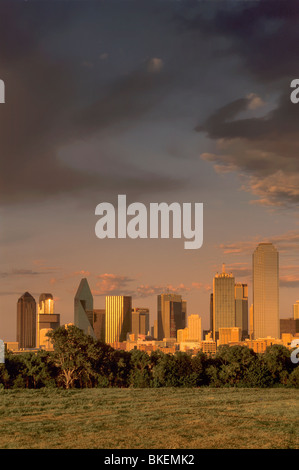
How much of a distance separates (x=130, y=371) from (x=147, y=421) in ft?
100

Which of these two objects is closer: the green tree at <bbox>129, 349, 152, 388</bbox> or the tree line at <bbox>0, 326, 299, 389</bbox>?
the tree line at <bbox>0, 326, 299, 389</bbox>

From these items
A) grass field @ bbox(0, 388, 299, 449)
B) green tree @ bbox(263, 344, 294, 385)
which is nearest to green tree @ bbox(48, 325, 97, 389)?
grass field @ bbox(0, 388, 299, 449)

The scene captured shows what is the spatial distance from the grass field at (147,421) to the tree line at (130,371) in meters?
13.6

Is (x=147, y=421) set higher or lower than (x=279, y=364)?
higher

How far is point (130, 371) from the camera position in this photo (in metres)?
53.8

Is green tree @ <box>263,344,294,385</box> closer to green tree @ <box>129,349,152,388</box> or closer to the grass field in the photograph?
green tree @ <box>129,349,152,388</box>

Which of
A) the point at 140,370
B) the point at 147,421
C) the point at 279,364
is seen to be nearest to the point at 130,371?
the point at 140,370

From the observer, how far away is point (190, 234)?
3775 centimetres

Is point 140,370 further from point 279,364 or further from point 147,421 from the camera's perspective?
point 147,421

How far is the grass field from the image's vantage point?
61.5ft

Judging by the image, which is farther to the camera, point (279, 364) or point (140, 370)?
point (140, 370)

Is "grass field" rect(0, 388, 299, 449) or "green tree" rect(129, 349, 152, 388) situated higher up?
"grass field" rect(0, 388, 299, 449)

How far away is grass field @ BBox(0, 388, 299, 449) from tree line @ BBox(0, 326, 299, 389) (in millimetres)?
13576

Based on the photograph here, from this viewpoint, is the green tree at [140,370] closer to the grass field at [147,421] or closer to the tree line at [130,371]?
the tree line at [130,371]
